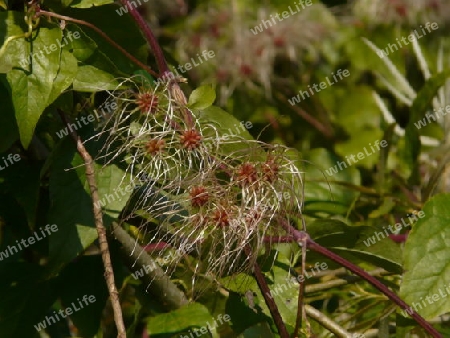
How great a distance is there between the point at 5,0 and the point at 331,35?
1822 millimetres

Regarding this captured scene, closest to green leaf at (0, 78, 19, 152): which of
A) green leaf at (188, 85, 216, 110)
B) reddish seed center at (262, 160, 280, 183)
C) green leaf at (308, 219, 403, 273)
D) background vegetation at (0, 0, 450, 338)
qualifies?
background vegetation at (0, 0, 450, 338)

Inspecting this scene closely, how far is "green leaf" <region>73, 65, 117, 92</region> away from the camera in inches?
40.6

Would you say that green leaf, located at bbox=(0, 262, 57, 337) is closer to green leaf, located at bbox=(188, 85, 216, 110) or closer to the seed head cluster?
the seed head cluster

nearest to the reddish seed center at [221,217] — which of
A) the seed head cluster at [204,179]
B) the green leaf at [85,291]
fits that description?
the seed head cluster at [204,179]

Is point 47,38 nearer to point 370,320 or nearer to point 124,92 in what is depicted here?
point 124,92

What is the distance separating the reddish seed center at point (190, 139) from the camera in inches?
38.4

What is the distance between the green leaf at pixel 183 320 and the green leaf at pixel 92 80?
0.34m

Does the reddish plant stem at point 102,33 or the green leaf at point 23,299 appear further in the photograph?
the green leaf at point 23,299

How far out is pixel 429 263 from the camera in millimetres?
1080

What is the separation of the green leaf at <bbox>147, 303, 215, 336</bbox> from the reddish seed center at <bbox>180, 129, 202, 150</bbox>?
0.92 ft

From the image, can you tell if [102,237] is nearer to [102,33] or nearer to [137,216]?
[137,216]

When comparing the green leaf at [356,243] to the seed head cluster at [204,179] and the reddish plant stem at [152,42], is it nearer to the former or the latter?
the seed head cluster at [204,179]

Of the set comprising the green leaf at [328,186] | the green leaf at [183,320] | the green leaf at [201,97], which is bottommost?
the green leaf at [183,320]

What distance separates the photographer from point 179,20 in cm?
Result: 285
